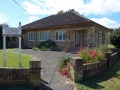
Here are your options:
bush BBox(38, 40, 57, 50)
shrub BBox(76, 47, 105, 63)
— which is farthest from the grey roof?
shrub BBox(76, 47, 105, 63)

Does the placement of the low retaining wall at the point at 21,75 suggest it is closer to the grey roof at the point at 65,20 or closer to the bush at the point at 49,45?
the grey roof at the point at 65,20

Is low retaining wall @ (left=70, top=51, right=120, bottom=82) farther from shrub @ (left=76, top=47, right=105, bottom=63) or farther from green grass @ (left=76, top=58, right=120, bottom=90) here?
shrub @ (left=76, top=47, right=105, bottom=63)

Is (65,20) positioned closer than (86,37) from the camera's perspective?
No

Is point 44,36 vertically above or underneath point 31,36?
underneath

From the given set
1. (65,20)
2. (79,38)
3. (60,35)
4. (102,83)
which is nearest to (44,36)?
(60,35)

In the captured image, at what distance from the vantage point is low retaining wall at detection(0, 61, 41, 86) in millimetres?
6520

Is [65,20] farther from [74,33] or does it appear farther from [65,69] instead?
[65,69]

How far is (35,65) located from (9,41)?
25976mm

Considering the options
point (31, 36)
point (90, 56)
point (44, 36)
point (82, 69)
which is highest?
point (31, 36)

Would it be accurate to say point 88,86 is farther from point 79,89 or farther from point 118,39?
point 118,39

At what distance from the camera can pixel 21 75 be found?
6559mm

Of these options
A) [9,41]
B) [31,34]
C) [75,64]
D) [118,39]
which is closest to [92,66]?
[75,64]

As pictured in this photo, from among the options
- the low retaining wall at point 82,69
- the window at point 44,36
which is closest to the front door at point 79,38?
the window at point 44,36

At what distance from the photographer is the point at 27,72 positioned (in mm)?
6574
